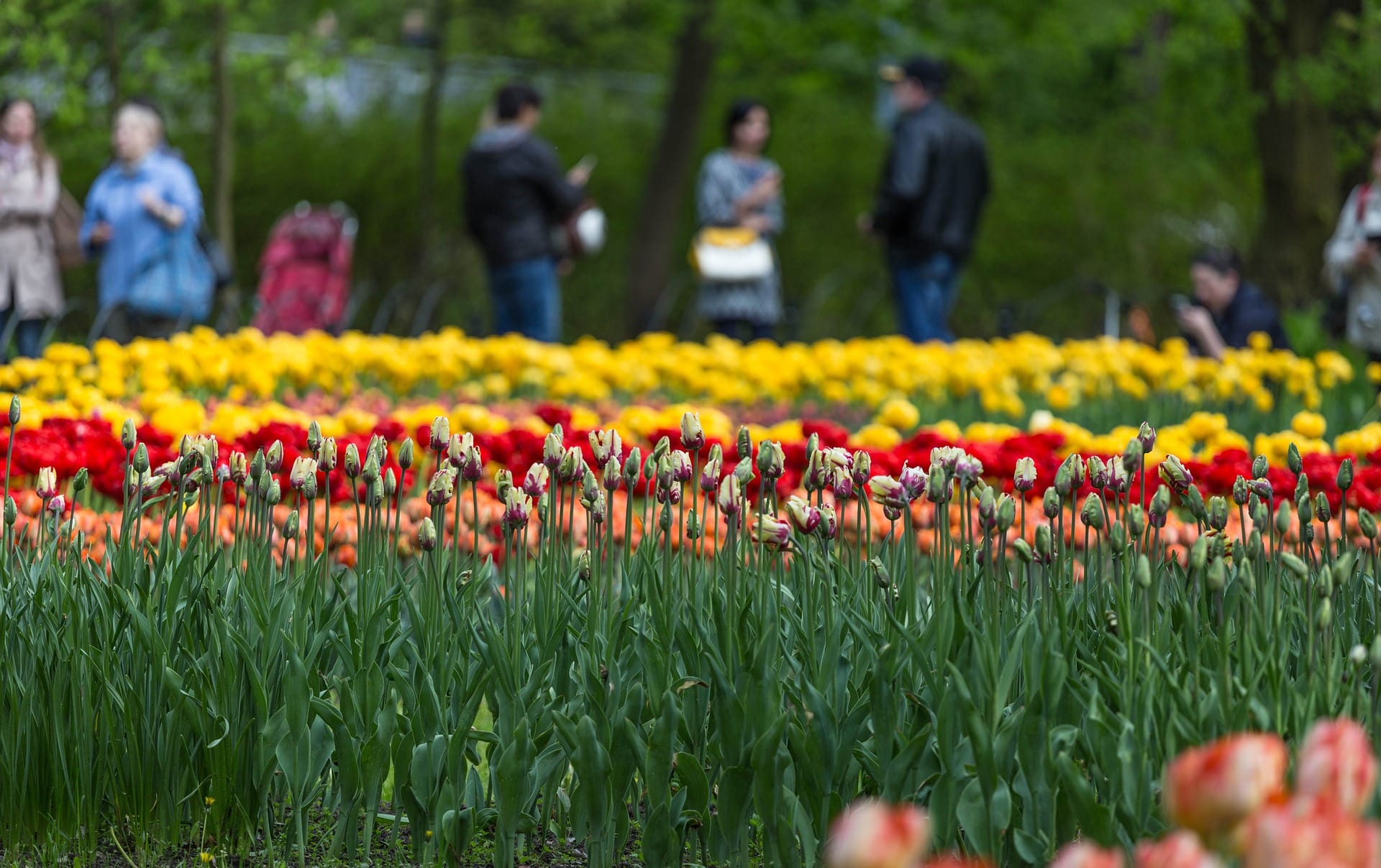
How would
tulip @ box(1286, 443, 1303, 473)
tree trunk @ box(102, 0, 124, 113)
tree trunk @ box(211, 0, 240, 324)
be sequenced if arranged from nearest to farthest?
tulip @ box(1286, 443, 1303, 473) → tree trunk @ box(102, 0, 124, 113) → tree trunk @ box(211, 0, 240, 324)

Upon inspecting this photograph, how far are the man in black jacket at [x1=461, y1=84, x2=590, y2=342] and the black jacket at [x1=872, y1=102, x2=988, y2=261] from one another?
171cm

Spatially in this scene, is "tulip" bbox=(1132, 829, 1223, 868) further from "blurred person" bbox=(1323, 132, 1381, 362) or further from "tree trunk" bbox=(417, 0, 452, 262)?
"tree trunk" bbox=(417, 0, 452, 262)

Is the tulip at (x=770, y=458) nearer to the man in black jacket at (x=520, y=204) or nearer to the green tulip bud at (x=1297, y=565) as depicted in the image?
the green tulip bud at (x=1297, y=565)

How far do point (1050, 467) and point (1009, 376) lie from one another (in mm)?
3539

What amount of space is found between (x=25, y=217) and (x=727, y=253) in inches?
146

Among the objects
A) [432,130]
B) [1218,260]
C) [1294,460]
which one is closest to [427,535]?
[1294,460]

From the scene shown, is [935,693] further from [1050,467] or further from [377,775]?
[1050,467]

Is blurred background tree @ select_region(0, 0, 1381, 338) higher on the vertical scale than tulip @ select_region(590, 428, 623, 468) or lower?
higher

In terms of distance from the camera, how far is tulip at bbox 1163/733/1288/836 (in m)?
1.05

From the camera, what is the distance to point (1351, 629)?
2494 millimetres

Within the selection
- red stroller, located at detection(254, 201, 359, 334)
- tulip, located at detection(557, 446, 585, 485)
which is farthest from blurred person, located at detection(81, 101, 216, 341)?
tulip, located at detection(557, 446, 585, 485)

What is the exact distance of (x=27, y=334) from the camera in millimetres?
7777

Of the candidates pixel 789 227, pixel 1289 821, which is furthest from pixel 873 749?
pixel 789 227

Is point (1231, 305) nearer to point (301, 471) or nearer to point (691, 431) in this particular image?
point (691, 431)
